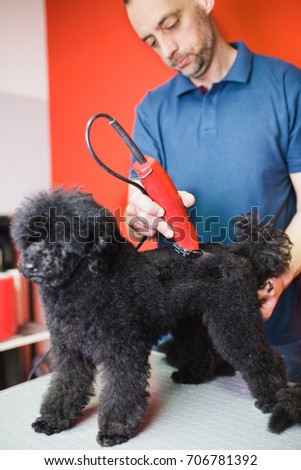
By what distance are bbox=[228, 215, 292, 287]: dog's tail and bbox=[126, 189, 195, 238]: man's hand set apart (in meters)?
0.12

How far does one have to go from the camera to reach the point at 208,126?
1126 mm

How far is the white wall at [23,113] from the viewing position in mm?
1846

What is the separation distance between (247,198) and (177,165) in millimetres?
202

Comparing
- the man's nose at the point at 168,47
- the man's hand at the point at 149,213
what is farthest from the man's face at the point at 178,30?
the man's hand at the point at 149,213

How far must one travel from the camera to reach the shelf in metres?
1.62

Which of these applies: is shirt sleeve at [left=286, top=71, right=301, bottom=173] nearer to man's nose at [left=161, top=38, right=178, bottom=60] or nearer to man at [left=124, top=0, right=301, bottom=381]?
man at [left=124, top=0, right=301, bottom=381]

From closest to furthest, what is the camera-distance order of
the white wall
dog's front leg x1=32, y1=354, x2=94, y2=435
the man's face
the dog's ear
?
the dog's ear
dog's front leg x1=32, y1=354, x2=94, y2=435
the man's face
the white wall

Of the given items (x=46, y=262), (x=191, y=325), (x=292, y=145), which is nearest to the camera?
(x=46, y=262)

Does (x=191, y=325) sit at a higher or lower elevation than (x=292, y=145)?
lower

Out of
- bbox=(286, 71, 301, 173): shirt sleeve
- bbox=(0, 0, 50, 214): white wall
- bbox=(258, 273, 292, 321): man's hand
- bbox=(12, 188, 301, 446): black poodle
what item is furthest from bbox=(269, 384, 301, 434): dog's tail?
bbox=(0, 0, 50, 214): white wall

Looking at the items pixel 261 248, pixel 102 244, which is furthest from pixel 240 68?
pixel 102 244

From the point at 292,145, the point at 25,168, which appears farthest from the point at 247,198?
the point at 25,168

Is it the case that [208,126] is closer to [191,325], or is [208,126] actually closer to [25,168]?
[191,325]

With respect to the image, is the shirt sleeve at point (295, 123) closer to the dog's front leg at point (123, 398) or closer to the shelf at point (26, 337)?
the dog's front leg at point (123, 398)
